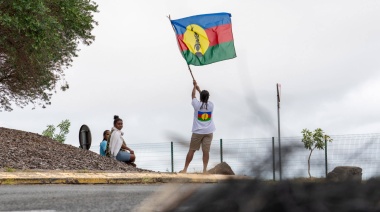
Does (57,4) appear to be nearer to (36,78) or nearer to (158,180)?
(36,78)

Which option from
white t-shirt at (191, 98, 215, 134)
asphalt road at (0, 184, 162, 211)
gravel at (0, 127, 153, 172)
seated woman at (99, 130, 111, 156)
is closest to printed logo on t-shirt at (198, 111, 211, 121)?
white t-shirt at (191, 98, 215, 134)

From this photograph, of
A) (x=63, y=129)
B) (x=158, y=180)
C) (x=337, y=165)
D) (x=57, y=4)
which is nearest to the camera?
(x=337, y=165)

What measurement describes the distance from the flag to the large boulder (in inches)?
554

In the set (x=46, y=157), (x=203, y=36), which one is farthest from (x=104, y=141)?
(x=203, y=36)

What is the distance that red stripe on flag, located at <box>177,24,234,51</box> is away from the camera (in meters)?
15.3

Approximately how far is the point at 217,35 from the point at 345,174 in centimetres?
1486

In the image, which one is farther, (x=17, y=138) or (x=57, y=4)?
(x=57, y=4)

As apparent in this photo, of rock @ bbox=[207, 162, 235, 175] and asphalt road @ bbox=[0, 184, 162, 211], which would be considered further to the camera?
asphalt road @ bbox=[0, 184, 162, 211]

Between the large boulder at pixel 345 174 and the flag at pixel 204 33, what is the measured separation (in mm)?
14063

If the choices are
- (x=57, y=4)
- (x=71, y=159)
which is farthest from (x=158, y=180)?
(x=57, y=4)

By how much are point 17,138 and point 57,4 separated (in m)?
5.30

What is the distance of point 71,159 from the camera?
65.2ft

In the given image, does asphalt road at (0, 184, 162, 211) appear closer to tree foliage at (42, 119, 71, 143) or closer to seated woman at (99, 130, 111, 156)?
seated woman at (99, 130, 111, 156)

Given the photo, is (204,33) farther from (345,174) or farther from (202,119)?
(345,174)
